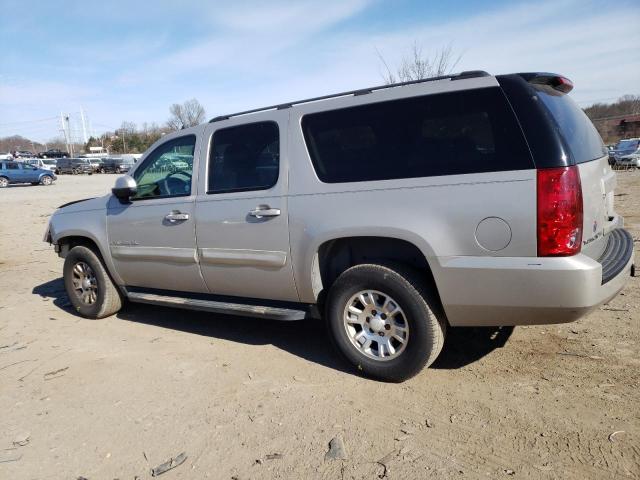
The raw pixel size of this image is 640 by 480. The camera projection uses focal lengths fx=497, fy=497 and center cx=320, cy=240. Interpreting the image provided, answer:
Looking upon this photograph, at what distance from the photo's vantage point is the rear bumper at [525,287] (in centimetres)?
281

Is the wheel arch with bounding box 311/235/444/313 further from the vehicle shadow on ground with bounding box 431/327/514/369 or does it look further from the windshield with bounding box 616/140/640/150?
the windshield with bounding box 616/140/640/150

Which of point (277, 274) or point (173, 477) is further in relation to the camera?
point (277, 274)

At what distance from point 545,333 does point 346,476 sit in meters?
2.43

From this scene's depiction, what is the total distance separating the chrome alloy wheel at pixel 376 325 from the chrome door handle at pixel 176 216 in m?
1.72

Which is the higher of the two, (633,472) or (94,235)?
(94,235)

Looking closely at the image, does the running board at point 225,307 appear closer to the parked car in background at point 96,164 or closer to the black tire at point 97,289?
the black tire at point 97,289

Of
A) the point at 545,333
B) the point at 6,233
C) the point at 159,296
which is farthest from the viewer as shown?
the point at 6,233

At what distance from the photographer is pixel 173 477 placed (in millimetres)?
2650

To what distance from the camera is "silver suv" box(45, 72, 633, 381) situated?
287 cm

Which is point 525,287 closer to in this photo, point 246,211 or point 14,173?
point 246,211

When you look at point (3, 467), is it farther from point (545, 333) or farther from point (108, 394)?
point (545, 333)

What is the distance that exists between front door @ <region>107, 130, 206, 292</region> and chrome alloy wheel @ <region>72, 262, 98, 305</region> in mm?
537

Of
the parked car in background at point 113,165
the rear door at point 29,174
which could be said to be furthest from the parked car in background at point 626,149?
the parked car in background at point 113,165

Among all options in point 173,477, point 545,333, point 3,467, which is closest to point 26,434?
point 3,467
